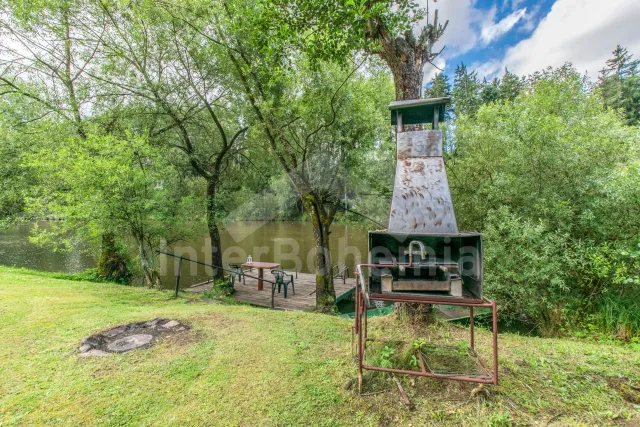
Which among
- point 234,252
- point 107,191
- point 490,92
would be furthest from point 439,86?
point 107,191

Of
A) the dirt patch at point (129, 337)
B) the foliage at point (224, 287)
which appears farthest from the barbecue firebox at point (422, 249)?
the foliage at point (224, 287)

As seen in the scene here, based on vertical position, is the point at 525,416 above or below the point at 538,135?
below

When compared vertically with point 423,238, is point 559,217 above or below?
above

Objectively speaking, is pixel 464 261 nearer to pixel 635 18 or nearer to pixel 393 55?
pixel 393 55

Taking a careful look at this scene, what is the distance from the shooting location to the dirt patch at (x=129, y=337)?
3.21 metres

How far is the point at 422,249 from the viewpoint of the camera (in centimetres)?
223

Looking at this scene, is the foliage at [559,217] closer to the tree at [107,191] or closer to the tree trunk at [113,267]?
the tree at [107,191]

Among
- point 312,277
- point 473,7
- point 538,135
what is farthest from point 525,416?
point 312,277

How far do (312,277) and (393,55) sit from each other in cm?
888

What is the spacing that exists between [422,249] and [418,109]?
5.60 feet

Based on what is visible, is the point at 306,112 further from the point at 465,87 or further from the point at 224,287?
the point at 465,87

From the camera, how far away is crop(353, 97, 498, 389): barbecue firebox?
88.0 inches

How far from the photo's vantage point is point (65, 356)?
9.91 feet

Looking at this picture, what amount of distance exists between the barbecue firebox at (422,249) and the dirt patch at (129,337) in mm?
2609
